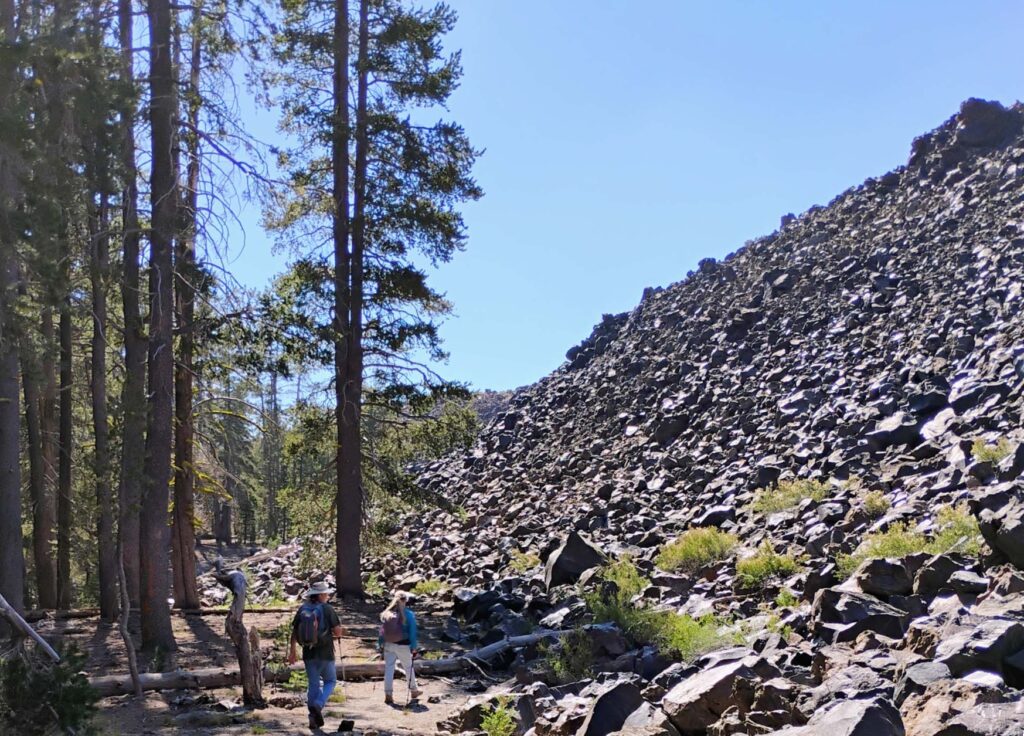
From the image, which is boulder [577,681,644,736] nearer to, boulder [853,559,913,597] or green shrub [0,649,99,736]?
green shrub [0,649,99,736]

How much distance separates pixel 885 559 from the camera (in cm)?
961

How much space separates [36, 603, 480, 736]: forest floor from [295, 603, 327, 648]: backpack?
760 mm

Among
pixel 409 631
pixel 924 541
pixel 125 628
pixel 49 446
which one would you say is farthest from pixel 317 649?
pixel 49 446

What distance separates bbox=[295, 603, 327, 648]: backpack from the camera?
28.4 feet

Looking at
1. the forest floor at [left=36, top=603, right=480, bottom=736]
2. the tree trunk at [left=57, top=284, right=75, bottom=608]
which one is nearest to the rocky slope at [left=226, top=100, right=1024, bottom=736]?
the forest floor at [left=36, top=603, right=480, bottom=736]

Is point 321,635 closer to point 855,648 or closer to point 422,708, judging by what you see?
point 422,708

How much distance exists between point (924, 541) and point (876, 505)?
7.70 feet

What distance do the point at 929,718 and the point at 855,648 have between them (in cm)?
259

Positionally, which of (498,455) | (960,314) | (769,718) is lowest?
(769,718)

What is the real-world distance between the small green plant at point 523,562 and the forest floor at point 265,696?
3.24 meters

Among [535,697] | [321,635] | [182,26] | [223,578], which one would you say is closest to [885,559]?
[535,697]

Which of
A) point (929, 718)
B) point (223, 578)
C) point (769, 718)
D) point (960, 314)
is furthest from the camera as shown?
point (960, 314)

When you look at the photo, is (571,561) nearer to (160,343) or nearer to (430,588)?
(430,588)

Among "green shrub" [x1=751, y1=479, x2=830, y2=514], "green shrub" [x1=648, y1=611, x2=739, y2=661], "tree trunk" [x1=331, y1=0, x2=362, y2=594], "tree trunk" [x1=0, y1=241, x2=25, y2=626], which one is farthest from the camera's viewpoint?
"tree trunk" [x1=331, y1=0, x2=362, y2=594]
